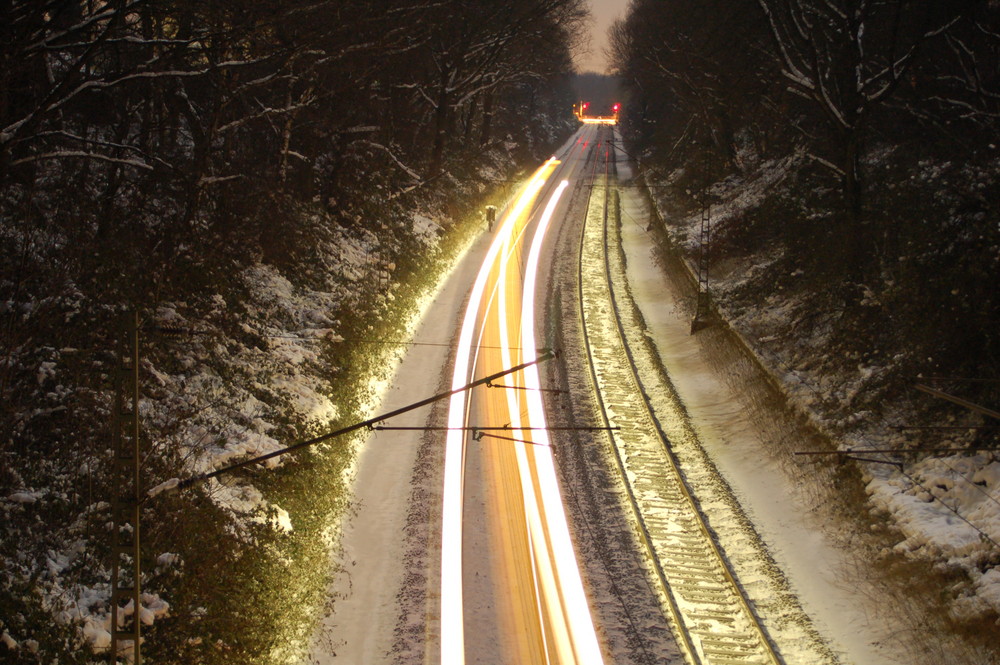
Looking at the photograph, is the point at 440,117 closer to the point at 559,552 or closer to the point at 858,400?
the point at 858,400

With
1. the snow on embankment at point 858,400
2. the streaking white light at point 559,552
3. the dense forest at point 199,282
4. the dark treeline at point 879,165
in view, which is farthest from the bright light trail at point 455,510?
the dark treeline at point 879,165

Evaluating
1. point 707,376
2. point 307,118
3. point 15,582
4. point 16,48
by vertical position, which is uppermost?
point 307,118

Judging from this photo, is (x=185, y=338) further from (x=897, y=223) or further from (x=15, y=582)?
(x=897, y=223)

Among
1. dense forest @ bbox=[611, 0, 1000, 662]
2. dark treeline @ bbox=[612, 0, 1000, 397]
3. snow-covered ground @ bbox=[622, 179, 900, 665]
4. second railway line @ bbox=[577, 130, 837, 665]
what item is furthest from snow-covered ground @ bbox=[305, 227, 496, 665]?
dark treeline @ bbox=[612, 0, 1000, 397]

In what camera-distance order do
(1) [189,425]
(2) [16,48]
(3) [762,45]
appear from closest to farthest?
(2) [16,48]
(1) [189,425]
(3) [762,45]

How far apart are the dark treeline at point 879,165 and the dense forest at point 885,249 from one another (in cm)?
7

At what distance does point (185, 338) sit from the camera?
722 inches

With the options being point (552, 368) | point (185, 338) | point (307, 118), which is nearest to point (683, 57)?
point (307, 118)

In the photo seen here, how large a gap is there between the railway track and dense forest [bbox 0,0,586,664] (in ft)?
21.2

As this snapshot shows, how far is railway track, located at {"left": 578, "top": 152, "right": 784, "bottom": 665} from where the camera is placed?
13.1m

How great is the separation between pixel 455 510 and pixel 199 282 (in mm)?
9520

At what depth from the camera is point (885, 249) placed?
70.7 ft

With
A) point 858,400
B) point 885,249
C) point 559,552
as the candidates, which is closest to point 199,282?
point 559,552

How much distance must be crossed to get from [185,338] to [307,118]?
13.1 metres
